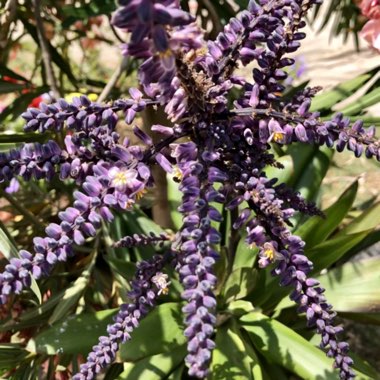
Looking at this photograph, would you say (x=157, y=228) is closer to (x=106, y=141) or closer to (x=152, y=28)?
(x=106, y=141)

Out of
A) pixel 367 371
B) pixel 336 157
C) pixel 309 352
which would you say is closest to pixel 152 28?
pixel 309 352

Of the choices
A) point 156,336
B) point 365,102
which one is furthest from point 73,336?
point 365,102

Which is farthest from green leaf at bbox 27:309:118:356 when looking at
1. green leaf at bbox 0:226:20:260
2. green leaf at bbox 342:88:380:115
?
green leaf at bbox 342:88:380:115

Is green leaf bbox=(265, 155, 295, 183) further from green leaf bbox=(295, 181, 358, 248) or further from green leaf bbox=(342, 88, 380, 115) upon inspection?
green leaf bbox=(342, 88, 380, 115)

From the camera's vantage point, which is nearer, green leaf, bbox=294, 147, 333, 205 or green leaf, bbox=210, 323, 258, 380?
green leaf, bbox=210, 323, 258, 380

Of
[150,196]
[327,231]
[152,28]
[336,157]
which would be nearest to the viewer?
[152,28]

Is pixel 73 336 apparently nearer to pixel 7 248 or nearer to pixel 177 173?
pixel 7 248

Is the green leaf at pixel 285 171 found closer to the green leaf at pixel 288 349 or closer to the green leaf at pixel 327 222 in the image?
the green leaf at pixel 327 222
